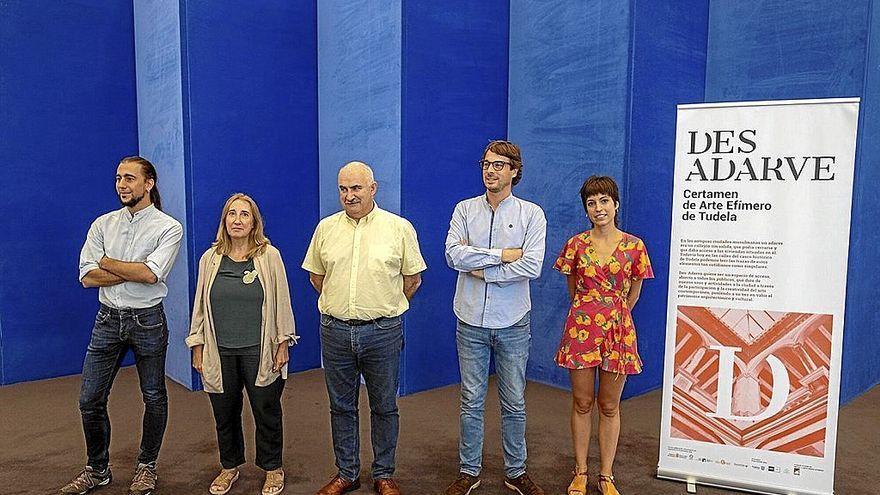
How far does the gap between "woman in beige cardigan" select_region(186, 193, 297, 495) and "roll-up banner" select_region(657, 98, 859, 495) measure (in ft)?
6.44

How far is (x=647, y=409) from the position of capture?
4523 mm

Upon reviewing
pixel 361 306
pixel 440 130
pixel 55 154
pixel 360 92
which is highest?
pixel 360 92

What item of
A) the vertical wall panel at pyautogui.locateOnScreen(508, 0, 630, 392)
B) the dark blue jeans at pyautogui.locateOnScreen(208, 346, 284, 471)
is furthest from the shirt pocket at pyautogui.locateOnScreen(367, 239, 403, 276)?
the vertical wall panel at pyautogui.locateOnScreen(508, 0, 630, 392)

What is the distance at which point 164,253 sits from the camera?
308cm

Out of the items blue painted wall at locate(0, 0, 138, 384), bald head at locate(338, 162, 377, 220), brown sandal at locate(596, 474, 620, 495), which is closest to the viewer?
bald head at locate(338, 162, 377, 220)

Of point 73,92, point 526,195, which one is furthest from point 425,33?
point 73,92

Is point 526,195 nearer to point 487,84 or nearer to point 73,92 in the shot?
point 487,84

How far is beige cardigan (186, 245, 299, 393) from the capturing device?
3.03 meters

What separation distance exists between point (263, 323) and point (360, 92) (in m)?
2.39

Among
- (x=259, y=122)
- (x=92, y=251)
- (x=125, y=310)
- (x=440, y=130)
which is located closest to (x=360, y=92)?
(x=440, y=130)

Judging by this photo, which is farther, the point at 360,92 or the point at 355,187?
the point at 360,92

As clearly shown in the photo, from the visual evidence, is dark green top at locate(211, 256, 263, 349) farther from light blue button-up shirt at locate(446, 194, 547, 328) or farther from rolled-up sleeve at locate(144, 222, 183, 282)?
light blue button-up shirt at locate(446, 194, 547, 328)

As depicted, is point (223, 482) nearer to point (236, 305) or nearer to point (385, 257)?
point (236, 305)

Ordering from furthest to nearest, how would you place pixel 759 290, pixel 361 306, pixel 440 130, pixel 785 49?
pixel 440 130 < pixel 785 49 < pixel 759 290 < pixel 361 306
